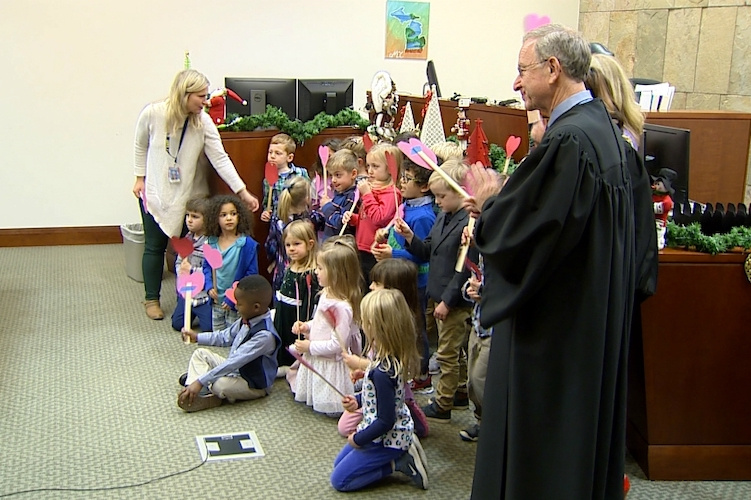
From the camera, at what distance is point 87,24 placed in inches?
252

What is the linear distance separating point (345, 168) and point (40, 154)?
347 centimetres

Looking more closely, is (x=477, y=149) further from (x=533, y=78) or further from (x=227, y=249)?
(x=533, y=78)

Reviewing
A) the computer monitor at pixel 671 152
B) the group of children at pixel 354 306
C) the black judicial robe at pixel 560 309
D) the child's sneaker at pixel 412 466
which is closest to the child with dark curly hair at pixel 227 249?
the group of children at pixel 354 306

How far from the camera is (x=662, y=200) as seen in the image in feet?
9.91

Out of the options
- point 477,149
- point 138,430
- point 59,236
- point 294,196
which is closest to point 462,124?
point 477,149

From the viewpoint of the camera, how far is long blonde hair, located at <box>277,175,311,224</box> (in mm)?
4484

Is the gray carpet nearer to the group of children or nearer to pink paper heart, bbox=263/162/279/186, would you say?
the group of children

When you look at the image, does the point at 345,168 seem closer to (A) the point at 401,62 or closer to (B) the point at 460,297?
(B) the point at 460,297

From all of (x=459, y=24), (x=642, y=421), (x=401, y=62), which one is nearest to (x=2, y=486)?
(x=642, y=421)

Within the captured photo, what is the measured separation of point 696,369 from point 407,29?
514 cm

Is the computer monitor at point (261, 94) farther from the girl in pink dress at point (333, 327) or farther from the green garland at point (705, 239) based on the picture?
the green garland at point (705, 239)

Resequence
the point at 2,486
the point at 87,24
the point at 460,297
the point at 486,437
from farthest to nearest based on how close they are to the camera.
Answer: the point at 87,24 → the point at 460,297 → the point at 2,486 → the point at 486,437

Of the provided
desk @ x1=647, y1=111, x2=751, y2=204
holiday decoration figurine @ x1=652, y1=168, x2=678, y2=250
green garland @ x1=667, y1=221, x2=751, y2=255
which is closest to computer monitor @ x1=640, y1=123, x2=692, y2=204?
holiday decoration figurine @ x1=652, y1=168, x2=678, y2=250

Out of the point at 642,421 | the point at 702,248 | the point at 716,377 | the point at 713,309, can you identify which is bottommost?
the point at 642,421
